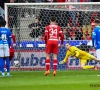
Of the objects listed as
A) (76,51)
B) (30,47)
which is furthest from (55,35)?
(30,47)

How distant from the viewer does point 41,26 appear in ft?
78.1

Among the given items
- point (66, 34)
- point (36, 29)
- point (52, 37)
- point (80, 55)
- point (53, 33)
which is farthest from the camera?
point (36, 29)

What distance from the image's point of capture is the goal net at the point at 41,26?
23281 mm

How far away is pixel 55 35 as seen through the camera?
19312 mm

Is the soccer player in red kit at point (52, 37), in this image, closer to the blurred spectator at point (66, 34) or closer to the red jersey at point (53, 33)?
the red jersey at point (53, 33)

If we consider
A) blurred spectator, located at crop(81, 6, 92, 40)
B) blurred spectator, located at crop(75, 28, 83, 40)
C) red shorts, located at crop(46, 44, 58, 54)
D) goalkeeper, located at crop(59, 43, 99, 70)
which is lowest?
goalkeeper, located at crop(59, 43, 99, 70)

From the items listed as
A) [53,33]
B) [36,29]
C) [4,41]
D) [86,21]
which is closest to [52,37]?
[53,33]

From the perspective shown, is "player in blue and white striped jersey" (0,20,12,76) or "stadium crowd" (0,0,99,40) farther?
"stadium crowd" (0,0,99,40)

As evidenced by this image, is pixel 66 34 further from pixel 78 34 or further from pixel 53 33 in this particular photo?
pixel 53 33

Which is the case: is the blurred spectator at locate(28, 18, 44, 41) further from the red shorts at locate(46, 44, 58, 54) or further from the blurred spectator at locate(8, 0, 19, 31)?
the red shorts at locate(46, 44, 58, 54)

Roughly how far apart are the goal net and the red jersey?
3.72m

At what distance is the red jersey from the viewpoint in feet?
63.0

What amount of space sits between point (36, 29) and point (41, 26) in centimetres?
27

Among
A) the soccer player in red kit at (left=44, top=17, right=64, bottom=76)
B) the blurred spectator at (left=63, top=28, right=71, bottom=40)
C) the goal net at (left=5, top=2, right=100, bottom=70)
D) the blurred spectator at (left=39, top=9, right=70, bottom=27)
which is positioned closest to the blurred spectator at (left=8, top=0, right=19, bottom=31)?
the goal net at (left=5, top=2, right=100, bottom=70)
